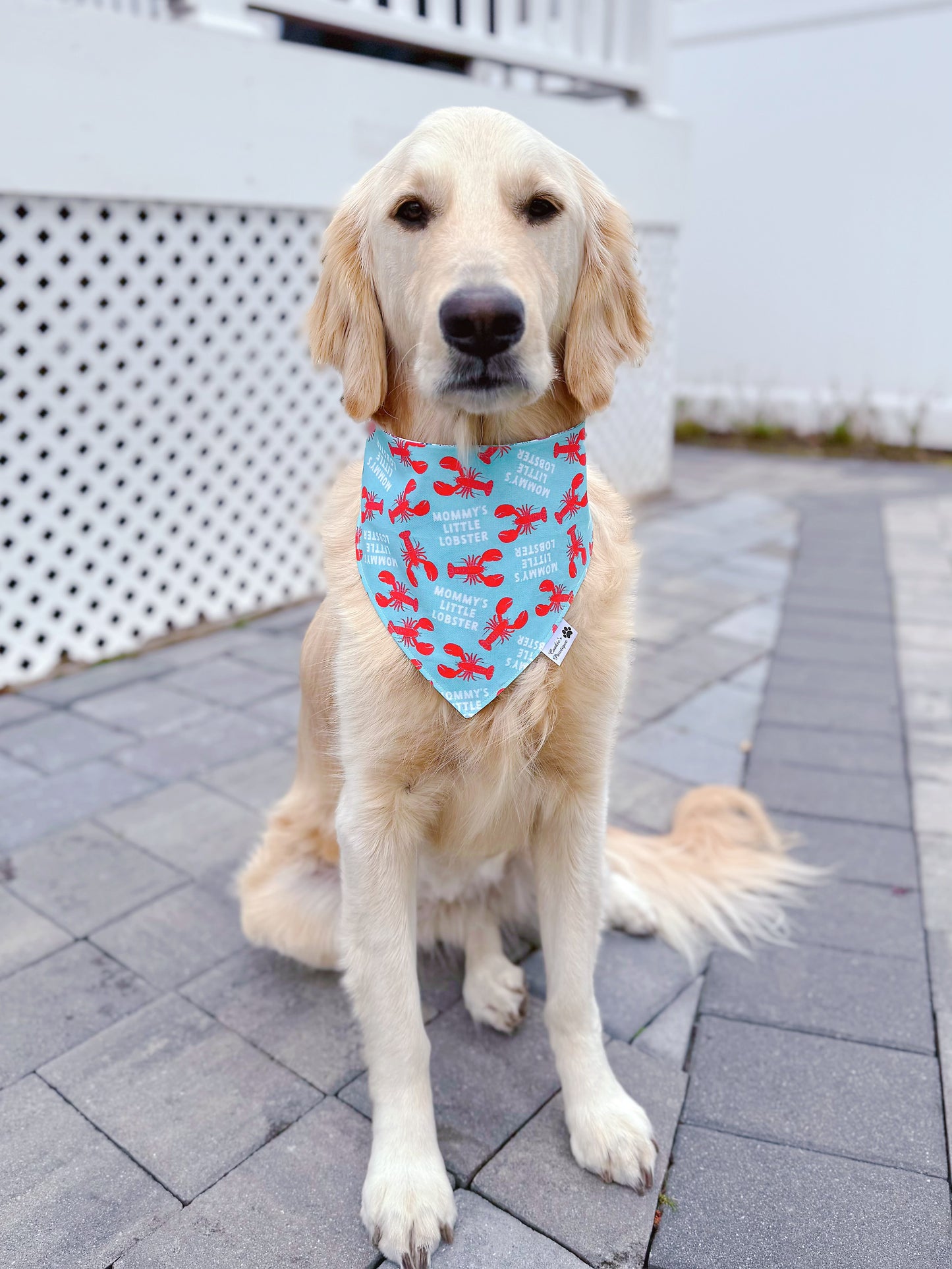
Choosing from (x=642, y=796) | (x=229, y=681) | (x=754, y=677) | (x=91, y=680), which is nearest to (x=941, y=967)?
(x=642, y=796)

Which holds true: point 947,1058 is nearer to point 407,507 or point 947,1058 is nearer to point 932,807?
point 932,807

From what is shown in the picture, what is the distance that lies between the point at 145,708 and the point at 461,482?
2398 mm

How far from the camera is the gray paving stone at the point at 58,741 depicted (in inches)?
127

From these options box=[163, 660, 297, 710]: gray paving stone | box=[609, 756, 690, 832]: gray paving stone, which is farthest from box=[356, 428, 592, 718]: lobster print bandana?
box=[163, 660, 297, 710]: gray paving stone

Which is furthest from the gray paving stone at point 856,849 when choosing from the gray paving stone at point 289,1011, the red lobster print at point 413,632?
the red lobster print at point 413,632

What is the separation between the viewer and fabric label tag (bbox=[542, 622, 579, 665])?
1.62 meters

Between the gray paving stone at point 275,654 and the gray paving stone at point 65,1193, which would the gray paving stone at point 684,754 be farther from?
the gray paving stone at point 65,1193

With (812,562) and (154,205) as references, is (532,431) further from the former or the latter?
(812,562)

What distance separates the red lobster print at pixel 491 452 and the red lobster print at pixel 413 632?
28 cm

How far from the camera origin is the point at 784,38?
8.38m

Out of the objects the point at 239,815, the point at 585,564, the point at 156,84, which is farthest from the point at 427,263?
the point at 156,84

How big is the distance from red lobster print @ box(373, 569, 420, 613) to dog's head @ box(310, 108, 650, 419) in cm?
28

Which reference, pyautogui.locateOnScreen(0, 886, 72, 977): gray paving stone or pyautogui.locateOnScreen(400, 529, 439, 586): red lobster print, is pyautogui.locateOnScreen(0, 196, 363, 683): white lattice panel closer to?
pyautogui.locateOnScreen(0, 886, 72, 977): gray paving stone

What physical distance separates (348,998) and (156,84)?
3427mm
